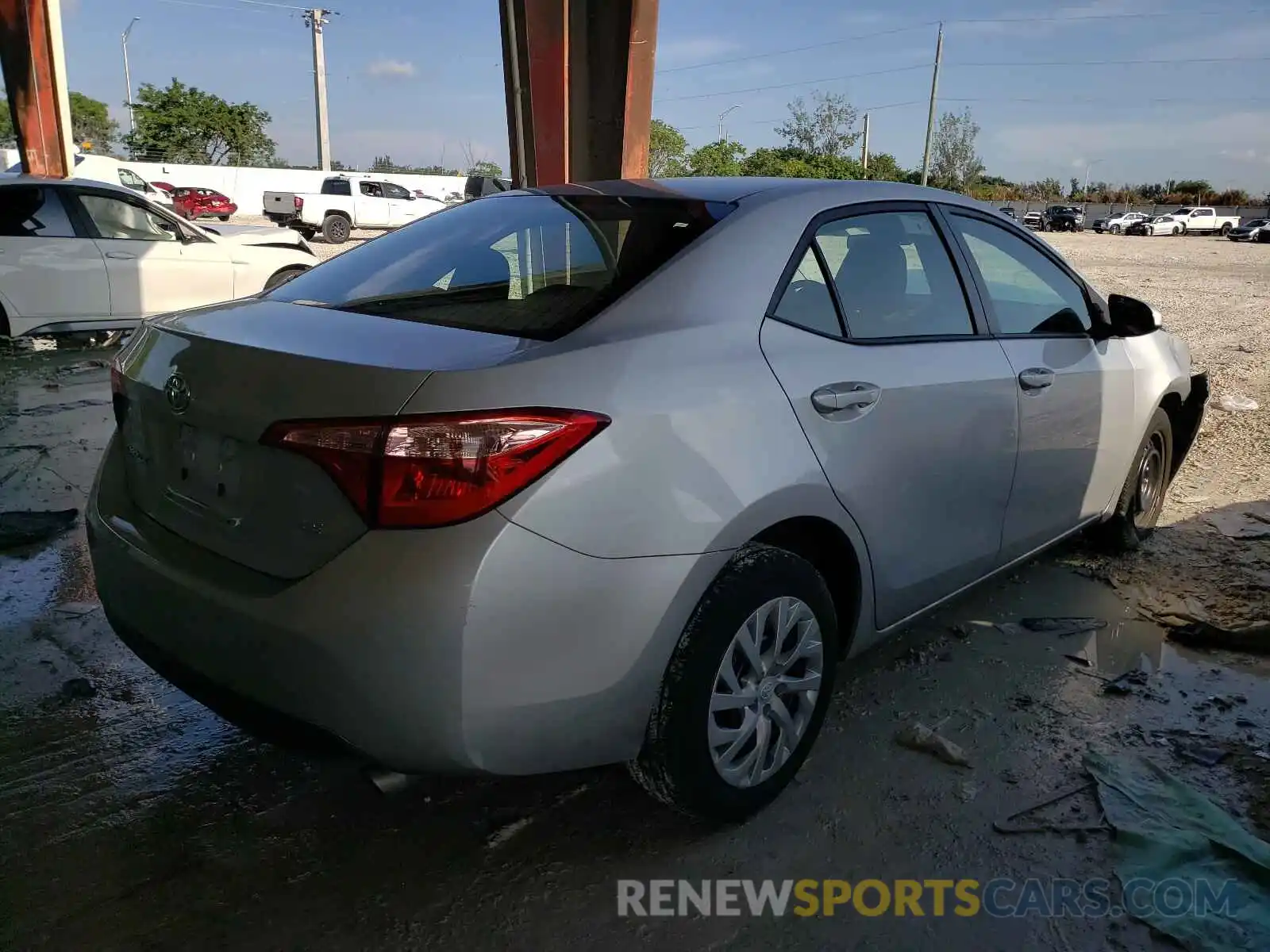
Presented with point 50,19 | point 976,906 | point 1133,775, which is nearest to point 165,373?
point 976,906

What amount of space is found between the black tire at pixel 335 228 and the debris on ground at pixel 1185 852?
90.5 ft

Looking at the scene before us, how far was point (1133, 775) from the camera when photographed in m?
2.70

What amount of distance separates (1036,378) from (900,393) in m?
0.84

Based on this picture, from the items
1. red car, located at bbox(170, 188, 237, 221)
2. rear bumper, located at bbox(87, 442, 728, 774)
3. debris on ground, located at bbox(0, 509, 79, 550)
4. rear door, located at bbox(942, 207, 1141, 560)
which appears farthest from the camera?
red car, located at bbox(170, 188, 237, 221)

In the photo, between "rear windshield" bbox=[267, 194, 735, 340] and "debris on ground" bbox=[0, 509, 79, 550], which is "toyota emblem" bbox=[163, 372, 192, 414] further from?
"debris on ground" bbox=[0, 509, 79, 550]

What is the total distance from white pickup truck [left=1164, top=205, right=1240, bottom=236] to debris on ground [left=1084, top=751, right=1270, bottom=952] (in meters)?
61.5

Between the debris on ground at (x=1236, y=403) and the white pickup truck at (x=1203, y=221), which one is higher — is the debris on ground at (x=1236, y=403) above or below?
below

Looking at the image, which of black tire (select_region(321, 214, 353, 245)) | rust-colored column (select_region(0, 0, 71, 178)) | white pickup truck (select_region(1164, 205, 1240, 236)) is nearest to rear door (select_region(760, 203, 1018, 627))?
rust-colored column (select_region(0, 0, 71, 178))

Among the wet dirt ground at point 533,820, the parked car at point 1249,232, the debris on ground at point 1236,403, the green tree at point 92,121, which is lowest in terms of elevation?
the wet dirt ground at point 533,820

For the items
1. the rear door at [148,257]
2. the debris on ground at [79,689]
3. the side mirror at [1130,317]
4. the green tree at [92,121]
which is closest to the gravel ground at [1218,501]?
the side mirror at [1130,317]

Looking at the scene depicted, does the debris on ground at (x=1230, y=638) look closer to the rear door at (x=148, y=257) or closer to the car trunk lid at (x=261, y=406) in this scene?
the car trunk lid at (x=261, y=406)

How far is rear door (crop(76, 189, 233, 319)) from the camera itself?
30.0 feet

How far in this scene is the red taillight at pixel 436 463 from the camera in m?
1.81

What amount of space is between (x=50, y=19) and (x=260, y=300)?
16939 mm
